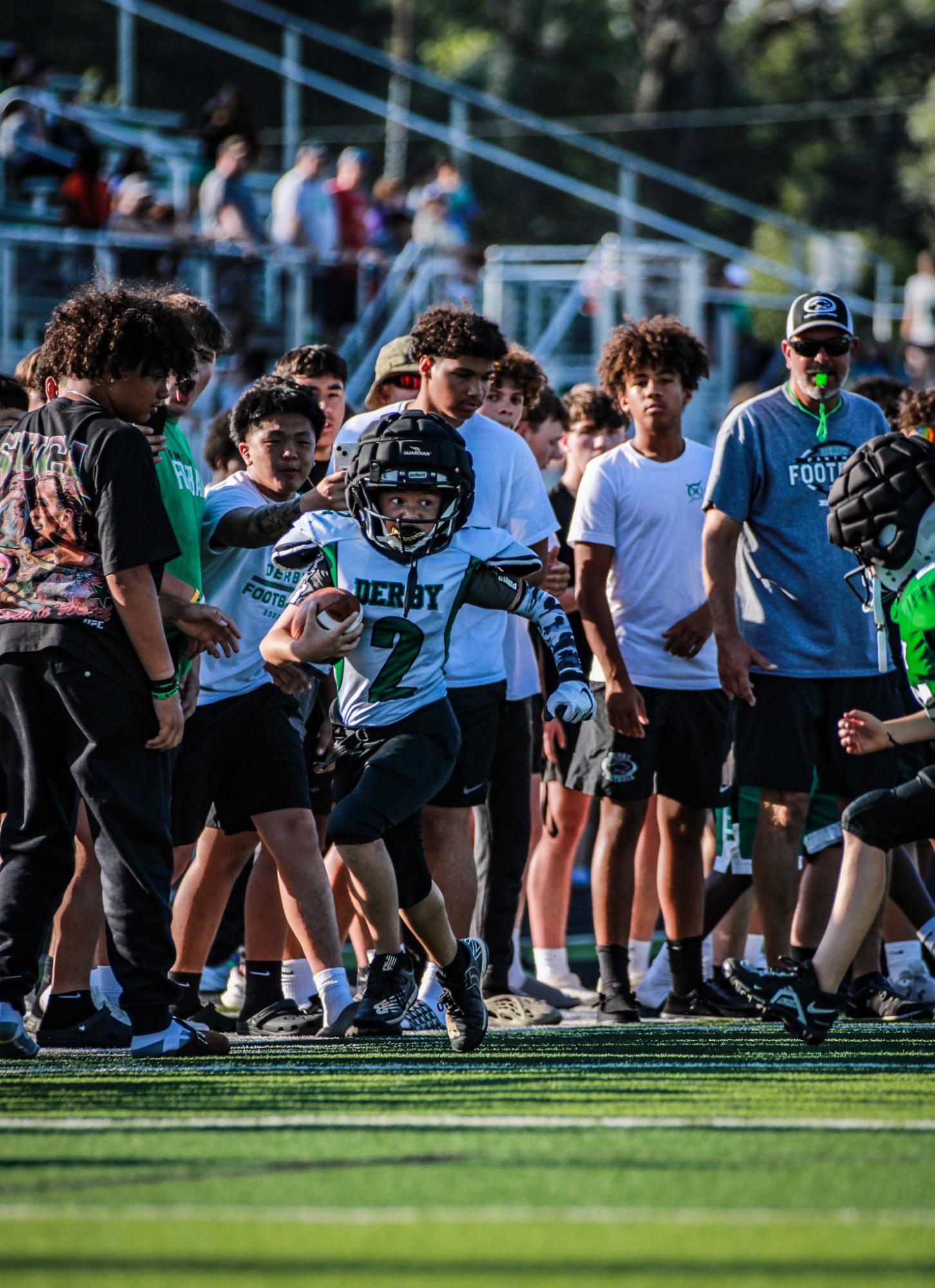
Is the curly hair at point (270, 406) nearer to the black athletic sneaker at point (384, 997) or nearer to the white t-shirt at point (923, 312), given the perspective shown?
the black athletic sneaker at point (384, 997)

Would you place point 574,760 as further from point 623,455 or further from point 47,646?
point 47,646

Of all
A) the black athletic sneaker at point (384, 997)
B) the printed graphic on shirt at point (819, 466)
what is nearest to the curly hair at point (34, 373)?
the black athletic sneaker at point (384, 997)

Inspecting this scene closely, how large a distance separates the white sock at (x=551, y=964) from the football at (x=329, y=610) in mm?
2490

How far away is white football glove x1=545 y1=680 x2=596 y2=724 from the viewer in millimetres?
5383

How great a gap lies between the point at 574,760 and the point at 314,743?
98cm

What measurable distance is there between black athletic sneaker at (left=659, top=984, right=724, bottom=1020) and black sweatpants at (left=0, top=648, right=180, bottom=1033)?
90.7 inches

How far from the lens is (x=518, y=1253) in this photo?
117 inches

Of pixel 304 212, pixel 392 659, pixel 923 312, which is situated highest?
pixel 304 212

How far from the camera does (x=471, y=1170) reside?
11.8ft

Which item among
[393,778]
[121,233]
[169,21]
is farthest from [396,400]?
[169,21]

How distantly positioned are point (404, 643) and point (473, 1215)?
2689 millimetres

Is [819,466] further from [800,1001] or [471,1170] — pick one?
[471,1170]

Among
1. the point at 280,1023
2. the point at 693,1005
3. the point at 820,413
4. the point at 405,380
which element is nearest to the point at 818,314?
the point at 820,413

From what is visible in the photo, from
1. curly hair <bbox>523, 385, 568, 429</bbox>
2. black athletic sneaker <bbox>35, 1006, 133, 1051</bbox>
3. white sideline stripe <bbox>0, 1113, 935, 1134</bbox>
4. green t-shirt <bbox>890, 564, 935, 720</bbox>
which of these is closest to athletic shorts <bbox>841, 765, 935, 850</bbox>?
green t-shirt <bbox>890, 564, 935, 720</bbox>
